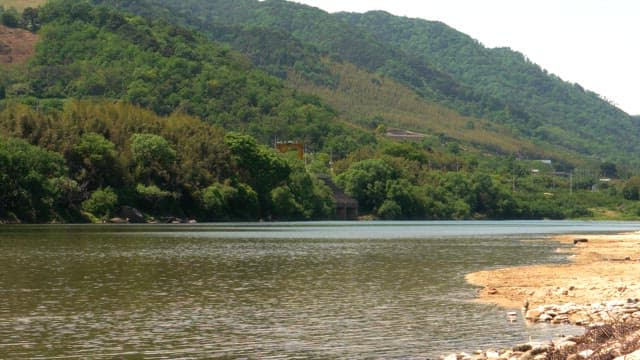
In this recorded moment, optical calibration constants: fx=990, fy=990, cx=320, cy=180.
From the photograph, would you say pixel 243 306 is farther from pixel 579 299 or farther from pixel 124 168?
pixel 124 168

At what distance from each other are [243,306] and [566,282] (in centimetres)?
1862

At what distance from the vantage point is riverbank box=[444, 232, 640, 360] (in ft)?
89.7

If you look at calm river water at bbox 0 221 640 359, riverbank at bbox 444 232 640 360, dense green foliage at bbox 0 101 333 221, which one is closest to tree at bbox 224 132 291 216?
dense green foliage at bbox 0 101 333 221

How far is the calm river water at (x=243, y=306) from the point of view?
3381 cm

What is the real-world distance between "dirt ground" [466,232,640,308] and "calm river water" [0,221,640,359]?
182cm

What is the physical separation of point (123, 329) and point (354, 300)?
13.7 meters

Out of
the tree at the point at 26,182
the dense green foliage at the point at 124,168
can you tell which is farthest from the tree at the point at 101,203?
the tree at the point at 26,182

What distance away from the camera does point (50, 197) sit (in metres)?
142

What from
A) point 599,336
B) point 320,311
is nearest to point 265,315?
point 320,311

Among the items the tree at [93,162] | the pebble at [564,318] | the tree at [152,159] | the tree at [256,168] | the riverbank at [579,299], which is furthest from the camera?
the tree at [256,168]

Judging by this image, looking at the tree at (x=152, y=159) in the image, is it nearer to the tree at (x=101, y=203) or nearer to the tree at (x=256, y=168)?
the tree at (x=101, y=203)

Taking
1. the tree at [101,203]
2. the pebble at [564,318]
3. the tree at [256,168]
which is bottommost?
the pebble at [564,318]

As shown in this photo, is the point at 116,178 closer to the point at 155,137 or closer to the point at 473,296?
the point at 155,137

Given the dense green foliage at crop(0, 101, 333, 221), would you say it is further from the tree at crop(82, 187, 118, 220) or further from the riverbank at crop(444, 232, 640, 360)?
the riverbank at crop(444, 232, 640, 360)
